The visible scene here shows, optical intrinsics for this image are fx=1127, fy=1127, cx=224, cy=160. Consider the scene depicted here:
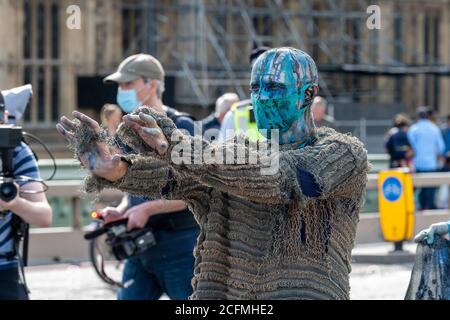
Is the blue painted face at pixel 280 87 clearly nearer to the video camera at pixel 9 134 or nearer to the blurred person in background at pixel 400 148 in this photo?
the video camera at pixel 9 134

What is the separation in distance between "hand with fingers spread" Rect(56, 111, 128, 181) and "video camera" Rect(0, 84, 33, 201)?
1682 millimetres

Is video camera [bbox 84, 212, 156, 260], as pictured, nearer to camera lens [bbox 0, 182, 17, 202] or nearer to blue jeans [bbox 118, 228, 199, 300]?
blue jeans [bbox 118, 228, 199, 300]

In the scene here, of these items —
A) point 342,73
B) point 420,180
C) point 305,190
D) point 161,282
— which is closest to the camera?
point 305,190

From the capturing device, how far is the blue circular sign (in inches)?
491

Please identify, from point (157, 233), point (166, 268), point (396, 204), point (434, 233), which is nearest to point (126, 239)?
point (157, 233)

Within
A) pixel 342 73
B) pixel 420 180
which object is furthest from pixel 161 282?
pixel 342 73

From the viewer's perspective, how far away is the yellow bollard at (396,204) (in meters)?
12.5

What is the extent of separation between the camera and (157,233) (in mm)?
5859

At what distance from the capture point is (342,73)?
93.8 ft

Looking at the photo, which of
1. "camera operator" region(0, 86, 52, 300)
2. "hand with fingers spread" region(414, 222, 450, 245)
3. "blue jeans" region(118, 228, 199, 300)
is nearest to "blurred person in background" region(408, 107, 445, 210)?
"blue jeans" region(118, 228, 199, 300)

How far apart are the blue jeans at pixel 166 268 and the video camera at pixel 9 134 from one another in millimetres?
1009

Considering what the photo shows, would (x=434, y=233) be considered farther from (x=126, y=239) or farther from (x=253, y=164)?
(x=126, y=239)
